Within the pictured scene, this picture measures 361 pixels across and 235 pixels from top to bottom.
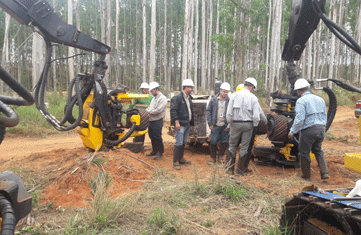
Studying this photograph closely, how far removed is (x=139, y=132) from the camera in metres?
7.50

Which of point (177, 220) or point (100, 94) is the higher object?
point (100, 94)

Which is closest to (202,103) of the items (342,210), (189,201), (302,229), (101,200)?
(189,201)

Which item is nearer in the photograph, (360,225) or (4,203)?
(4,203)

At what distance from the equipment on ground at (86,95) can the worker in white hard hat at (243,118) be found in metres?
2.02

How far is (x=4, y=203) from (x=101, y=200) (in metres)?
2.24

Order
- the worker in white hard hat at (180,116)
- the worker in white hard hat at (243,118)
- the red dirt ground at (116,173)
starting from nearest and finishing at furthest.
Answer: the red dirt ground at (116,173) < the worker in white hard hat at (243,118) < the worker in white hard hat at (180,116)

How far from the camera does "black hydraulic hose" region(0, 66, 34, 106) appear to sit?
2.10 meters

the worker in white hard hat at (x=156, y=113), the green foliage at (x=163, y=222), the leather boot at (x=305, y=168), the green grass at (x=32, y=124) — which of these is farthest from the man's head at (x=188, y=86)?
the green grass at (x=32, y=124)

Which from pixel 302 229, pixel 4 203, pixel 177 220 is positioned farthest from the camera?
pixel 177 220

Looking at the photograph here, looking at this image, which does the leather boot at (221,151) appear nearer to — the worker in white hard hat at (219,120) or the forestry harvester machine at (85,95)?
the worker in white hard hat at (219,120)

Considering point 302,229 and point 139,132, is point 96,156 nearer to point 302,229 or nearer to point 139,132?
point 139,132

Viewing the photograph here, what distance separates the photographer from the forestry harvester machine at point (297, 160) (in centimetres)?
254

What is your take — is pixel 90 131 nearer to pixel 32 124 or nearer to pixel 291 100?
pixel 291 100

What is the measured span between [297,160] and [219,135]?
1.91m
